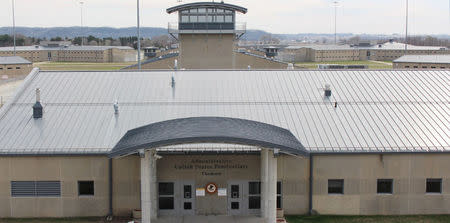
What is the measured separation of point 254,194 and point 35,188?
10.6 meters

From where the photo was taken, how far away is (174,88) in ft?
105

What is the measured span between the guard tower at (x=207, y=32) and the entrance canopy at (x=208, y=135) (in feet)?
110

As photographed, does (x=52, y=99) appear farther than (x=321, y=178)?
Yes

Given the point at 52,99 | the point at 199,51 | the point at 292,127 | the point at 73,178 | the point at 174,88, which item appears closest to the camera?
the point at 73,178

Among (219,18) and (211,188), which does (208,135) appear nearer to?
(211,188)

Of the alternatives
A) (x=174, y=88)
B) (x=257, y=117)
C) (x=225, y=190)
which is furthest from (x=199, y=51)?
(x=225, y=190)

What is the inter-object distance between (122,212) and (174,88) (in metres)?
9.29

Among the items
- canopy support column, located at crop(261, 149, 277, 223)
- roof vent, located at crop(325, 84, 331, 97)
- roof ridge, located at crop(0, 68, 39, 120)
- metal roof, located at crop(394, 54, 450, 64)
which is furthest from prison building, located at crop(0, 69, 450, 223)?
metal roof, located at crop(394, 54, 450, 64)

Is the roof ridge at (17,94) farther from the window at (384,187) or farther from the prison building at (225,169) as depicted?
the window at (384,187)

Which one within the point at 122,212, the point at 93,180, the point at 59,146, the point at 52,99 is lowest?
the point at 122,212

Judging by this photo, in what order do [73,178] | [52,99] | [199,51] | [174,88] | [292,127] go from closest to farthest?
[73,178]
[292,127]
[52,99]
[174,88]
[199,51]

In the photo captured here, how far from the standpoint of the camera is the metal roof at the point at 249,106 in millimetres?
26047

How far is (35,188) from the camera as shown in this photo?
25125 millimetres

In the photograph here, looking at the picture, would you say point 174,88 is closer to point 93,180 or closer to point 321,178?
A: point 93,180
